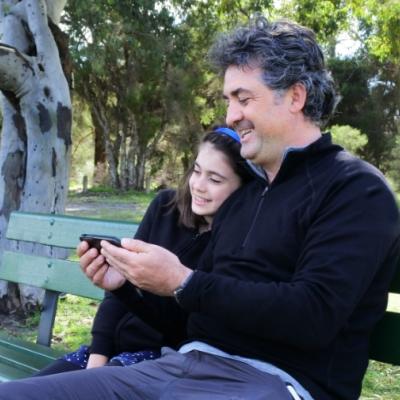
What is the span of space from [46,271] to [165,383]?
68.5 inches

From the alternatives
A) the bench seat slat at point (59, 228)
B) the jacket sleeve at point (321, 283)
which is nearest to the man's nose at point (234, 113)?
the jacket sleeve at point (321, 283)

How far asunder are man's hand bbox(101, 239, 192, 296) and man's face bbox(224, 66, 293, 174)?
0.51 metres

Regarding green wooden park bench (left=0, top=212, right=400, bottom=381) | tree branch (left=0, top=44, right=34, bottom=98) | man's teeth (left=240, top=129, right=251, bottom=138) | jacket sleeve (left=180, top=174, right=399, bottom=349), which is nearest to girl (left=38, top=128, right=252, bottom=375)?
man's teeth (left=240, top=129, right=251, bottom=138)

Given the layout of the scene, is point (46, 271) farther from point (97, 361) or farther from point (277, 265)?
point (277, 265)

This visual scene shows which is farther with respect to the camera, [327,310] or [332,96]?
[332,96]

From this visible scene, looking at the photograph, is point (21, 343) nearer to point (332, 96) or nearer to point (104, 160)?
point (332, 96)

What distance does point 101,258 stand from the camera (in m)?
2.46

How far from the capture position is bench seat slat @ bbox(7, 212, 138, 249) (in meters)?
3.36

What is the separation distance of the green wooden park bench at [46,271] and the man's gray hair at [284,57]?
1.24 m

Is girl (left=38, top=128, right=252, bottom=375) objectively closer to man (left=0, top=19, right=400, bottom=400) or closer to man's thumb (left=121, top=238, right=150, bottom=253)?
man (left=0, top=19, right=400, bottom=400)

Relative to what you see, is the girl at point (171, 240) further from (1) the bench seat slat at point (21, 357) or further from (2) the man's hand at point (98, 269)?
(1) the bench seat slat at point (21, 357)

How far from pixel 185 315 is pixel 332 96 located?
3.34 feet

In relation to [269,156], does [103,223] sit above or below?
below

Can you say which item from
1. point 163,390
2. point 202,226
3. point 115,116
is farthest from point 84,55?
point 115,116
